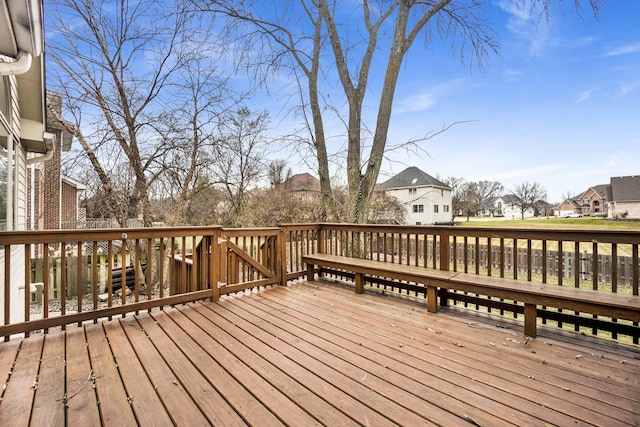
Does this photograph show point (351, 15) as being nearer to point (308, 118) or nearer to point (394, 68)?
point (394, 68)

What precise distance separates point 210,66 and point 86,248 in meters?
8.16

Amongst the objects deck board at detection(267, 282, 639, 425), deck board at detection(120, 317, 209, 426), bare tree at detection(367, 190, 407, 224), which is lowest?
deck board at detection(267, 282, 639, 425)

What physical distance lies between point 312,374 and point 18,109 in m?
6.09

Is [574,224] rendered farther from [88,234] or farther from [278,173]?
[278,173]

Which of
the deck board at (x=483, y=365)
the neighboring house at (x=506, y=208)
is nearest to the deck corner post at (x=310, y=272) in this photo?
the deck board at (x=483, y=365)

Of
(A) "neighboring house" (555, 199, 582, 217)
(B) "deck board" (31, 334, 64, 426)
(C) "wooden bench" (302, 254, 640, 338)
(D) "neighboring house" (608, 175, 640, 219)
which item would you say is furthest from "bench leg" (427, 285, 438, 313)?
(A) "neighboring house" (555, 199, 582, 217)

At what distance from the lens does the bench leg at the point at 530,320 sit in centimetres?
271

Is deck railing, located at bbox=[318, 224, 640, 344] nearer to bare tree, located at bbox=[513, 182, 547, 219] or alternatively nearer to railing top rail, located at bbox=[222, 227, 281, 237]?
railing top rail, located at bbox=[222, 227, 281, 237]

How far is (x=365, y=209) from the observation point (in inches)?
254

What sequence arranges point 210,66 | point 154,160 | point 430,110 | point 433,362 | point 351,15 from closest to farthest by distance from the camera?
point 433,362 → point 351,15 → point 154,160 → point 210,66 → point 430,110

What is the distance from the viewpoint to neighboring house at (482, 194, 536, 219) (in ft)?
133

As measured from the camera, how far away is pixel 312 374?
79.5 inches

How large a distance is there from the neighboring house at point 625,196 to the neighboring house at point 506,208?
24295 millimetres

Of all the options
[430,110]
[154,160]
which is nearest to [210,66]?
[154,160]
